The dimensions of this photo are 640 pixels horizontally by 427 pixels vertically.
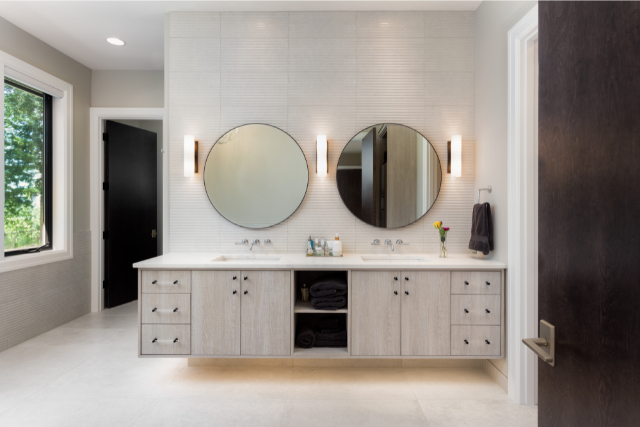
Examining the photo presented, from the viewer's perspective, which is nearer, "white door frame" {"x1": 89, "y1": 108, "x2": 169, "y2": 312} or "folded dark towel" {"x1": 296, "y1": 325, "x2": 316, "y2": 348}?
"folded dark towel" {"x1": 296, "y1": 325, "x2": 316, "y2": 348}

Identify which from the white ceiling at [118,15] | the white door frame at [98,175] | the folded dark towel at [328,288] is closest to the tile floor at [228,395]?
the folded dark towel at [328,288]

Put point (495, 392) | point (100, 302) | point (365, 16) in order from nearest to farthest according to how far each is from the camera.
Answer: point (495, 392)
point (365, 16)
point (100, 302)

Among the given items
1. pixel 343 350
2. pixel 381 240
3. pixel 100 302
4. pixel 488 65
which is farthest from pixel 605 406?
pixel 100 302

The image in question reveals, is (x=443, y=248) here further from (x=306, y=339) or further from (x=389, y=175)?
(x=306, y=339)

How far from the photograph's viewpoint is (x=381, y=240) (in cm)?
290

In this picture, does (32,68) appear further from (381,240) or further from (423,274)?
(423,274)

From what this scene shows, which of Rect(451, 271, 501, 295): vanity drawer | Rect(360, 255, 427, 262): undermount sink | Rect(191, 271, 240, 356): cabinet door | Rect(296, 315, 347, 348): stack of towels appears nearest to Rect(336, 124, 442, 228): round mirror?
Rect(360, 255, 427, 262): undermount sink

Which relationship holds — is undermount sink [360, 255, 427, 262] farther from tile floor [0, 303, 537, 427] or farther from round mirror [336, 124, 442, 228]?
tile floor [0, 303, 537, 427]

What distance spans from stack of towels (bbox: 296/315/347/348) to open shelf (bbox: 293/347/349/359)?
32mm

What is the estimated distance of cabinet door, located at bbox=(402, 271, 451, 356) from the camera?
2.37 metres

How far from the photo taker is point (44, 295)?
3.37m

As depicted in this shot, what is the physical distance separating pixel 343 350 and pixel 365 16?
8.34 ft

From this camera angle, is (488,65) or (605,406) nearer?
(605,406)

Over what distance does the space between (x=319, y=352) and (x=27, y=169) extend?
121 inches
